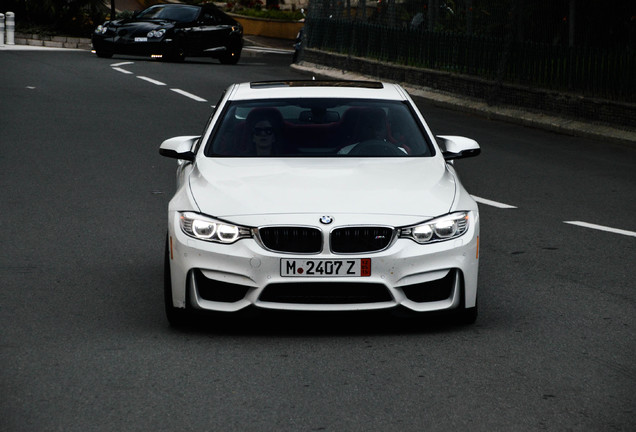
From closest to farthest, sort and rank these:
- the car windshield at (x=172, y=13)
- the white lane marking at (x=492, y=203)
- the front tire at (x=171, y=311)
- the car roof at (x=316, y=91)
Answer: the front tire at (x=171, y=311) < the car roof at (x=316, y=91) < the white lane marking at (x=492, y=203) < the car windshield at (x=172, y=13)

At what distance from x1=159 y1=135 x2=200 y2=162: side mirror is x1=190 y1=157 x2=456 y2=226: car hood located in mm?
185

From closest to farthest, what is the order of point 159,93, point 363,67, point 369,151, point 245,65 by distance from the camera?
1. point 369,151
2. point 159,93
3. point 363,67
4. point 245,65

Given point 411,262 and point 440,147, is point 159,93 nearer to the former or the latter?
point 440,147

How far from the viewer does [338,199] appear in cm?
673

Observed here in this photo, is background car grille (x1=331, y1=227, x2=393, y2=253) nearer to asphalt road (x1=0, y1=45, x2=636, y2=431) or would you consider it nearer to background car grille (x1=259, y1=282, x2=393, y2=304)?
background car grille (x1=259, y1=282, x2=393, y2=304)

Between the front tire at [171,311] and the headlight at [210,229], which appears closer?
the headlight at [210,229]

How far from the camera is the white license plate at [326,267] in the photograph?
6.46 metres

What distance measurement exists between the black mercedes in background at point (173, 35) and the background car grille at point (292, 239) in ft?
85.5

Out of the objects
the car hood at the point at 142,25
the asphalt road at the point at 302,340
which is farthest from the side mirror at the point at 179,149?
the car hood at the point at 142,25

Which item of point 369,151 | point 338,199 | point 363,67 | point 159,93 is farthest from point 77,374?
point 363,67

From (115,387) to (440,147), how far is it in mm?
3269

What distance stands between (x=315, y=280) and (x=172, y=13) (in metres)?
28.0

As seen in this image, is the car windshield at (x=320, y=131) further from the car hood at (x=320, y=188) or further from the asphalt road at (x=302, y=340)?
the asphalt road at (x=302, y=340)

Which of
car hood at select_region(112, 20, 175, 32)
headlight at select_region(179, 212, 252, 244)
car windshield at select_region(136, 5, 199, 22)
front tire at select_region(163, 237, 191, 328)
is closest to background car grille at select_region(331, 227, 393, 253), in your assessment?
headlight at select_region(179, 212, 252, 244)
